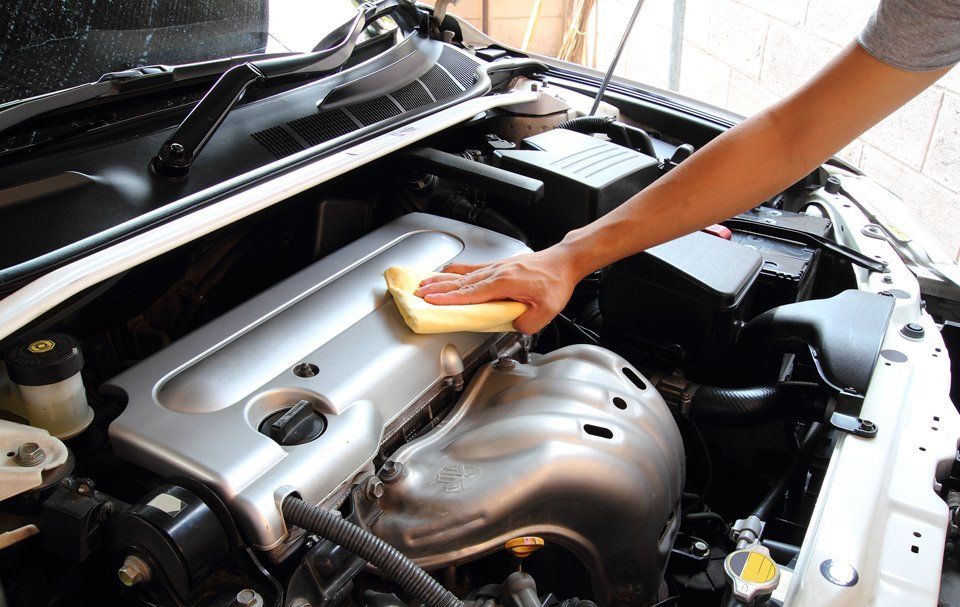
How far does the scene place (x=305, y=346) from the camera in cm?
115

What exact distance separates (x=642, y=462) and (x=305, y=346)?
1.70ft

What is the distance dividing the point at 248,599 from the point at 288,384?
11.1 inches

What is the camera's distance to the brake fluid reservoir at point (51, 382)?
93 cm

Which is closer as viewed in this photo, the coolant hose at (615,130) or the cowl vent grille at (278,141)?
the cowl vent grille at (278,141)

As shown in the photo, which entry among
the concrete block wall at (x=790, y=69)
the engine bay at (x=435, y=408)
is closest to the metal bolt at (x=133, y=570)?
the engine bay at (x=435, y=408)

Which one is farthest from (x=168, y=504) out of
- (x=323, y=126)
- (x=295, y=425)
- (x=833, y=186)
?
(x=833, y=186)

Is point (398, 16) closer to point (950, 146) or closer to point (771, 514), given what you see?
point (771, 514)

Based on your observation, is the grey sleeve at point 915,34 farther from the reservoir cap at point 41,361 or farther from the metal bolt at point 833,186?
the reservoir cap at point 41,361

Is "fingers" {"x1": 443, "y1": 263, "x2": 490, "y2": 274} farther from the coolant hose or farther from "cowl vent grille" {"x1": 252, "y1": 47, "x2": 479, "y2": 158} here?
the coolant hose

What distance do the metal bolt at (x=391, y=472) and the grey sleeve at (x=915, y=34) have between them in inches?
37.7

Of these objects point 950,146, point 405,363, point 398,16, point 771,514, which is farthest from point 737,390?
point 950,146

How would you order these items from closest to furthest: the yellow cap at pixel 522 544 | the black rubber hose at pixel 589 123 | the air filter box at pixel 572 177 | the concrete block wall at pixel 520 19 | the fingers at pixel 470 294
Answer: the yellow cap at pixel 522 544 < the fingers at pixel 470 294 < the air filter box at pixel 572 177 < the black rubber hose at pixel 589 123 < the concrete block wall at pixel 520 19

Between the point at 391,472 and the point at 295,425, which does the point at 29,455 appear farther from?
the point at 391,472

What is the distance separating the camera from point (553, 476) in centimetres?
111
